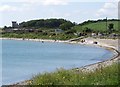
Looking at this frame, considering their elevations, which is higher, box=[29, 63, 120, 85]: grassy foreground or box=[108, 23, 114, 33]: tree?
box=[29, 63, 120, 85]: grassy foreground

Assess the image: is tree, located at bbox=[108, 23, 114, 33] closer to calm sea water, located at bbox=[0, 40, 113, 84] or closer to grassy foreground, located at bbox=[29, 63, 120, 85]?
calm sea water, located at bbox=[0, 40, 113, 84]

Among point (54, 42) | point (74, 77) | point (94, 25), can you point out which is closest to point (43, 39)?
point (54, 42)

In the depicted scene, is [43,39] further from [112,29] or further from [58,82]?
[58,82]

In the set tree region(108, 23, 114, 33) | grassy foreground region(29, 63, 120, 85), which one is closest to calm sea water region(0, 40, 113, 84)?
grassy foreground region(29, 63, 120, 85)

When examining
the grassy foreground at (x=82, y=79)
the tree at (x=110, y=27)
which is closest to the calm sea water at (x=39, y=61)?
the grassy foreground at (x=82, y=79)

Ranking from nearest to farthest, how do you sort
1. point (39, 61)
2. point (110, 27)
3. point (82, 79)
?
point (82, 79) → point (39, 61) → point (110, 27)

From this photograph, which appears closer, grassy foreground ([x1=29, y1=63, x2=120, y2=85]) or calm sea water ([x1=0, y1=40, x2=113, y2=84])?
grassy foreground ([x1=29, y1=63, x2=120, y2=85])

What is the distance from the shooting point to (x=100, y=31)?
6107 inches

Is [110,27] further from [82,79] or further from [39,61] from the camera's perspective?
[82,79]

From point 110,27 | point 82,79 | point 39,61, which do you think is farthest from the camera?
point 110,27

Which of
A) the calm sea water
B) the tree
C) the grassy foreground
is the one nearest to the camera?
the grassy foreground

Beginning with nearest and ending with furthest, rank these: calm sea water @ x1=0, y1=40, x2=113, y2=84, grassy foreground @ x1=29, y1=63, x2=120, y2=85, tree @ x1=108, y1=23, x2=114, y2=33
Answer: grassy foreground @ x1=29, y1=63, x2=120, y2=85 < calm sea water @ x1=0, y1=40, x2=113, y2=84 < tree @ x1=108, y1=23, x2=114, y2=33

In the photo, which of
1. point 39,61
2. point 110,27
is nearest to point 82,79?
point 39,61

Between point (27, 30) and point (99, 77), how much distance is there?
174 metres
